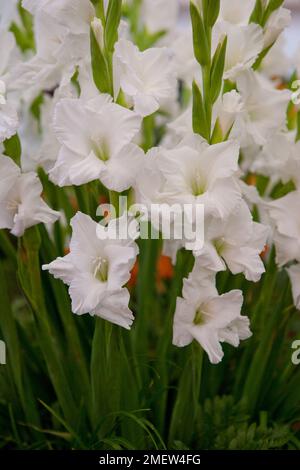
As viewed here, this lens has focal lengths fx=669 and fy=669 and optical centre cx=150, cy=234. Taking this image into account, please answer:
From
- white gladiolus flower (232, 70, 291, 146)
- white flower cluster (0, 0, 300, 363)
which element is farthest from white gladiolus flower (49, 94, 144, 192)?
white gladiolus flower (232, 70, 291, 146)

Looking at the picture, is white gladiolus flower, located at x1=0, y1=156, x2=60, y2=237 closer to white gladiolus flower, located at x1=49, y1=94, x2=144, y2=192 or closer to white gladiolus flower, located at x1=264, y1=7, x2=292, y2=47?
white gladiolus flower, located at x1=49, y1=94, x2=144, y2=192

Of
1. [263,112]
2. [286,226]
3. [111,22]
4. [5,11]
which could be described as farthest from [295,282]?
[5,11]

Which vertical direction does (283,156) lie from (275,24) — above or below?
below

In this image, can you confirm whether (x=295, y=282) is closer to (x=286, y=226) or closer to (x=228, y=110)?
(x=286, y=226)
